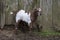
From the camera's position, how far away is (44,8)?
532 cm

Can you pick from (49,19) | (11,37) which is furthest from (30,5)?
(11,37)

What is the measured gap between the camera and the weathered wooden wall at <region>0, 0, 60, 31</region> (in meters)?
5.32

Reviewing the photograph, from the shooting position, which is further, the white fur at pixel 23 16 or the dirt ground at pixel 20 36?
the white fur at pixel 23 16

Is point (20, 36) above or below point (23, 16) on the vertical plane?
below

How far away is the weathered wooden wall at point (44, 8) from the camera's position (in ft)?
17.5

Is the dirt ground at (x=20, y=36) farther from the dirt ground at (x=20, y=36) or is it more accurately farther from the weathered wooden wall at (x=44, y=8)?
the weathered wooden wall at (x=44, y=8)

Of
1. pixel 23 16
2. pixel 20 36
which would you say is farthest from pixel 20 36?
pixel 23 16

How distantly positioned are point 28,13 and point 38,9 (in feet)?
0.93

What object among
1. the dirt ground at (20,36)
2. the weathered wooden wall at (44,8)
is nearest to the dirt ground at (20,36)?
the dirt ground at (20,36)

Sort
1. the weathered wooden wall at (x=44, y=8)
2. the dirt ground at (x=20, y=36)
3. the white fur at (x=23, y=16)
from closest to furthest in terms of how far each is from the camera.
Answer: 1. the dirt ground at (x=20, y=36)
2. the white fur at (x=23, y=16)
3. the weathered wooden wall at (x=44, y=8)

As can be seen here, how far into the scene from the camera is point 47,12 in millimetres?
5332

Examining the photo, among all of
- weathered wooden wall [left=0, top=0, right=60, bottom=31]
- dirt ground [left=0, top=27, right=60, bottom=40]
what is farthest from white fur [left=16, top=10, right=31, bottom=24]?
dirt ground [left=0, top=27, right=60, bottom=40]

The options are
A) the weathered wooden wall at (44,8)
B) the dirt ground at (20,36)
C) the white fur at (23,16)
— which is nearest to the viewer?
the dirt ground at (20,36)

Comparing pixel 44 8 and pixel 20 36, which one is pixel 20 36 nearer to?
pixel 20 36
